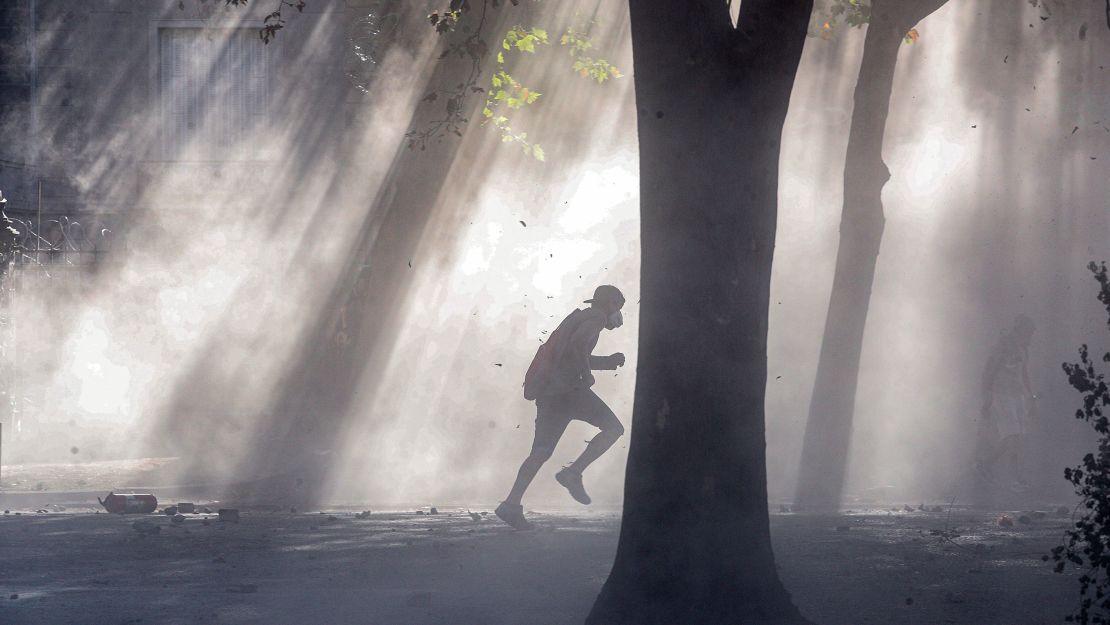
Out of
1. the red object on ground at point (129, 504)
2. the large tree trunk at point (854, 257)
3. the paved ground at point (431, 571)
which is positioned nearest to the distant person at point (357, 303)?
the red object on ground at point (129, 504)

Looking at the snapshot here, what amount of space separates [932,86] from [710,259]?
16.9 meters

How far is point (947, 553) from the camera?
9281mm

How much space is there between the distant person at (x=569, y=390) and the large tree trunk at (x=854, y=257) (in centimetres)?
390

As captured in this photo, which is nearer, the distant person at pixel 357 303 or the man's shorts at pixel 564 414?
the man's shorts at pixel 564 414

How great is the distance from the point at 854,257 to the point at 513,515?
5.44 meters

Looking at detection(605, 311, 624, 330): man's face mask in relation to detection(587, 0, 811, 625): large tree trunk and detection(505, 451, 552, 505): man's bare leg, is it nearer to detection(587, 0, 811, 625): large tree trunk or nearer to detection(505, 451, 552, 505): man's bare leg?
detection(505, 451, 552, 505): man's bare leg

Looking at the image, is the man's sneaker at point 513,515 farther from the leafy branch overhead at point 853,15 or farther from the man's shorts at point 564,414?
the leafy branch overhead at point 853,15

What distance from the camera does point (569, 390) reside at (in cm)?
1016

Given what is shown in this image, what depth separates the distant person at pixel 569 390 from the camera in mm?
10055

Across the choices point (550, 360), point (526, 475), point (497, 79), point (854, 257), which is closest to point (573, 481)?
point (526, 475)

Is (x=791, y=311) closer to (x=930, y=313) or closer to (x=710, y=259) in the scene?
(x=930, y=313)

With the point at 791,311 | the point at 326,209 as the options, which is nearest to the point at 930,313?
the point at 791,311

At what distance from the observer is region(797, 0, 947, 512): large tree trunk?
13.7 meters

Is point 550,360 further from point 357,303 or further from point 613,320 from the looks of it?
point 357,303
